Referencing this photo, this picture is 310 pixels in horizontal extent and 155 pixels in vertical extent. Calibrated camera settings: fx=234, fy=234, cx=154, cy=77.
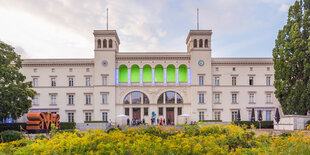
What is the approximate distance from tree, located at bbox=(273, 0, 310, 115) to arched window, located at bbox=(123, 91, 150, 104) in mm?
21103

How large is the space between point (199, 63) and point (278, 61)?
43.0 ft

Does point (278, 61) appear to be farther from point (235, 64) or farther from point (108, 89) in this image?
point (108, 89)

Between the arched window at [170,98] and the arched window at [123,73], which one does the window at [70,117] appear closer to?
the arched window at [123,73]

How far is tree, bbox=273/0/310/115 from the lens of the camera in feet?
94.8

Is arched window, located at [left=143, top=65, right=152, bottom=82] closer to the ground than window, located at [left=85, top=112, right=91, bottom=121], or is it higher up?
higher up

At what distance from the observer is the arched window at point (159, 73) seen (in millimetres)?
42594

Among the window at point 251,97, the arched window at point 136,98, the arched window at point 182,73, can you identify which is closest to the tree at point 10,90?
the arched window at point 136,98

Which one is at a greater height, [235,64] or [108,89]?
[235,64]

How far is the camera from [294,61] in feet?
98.5

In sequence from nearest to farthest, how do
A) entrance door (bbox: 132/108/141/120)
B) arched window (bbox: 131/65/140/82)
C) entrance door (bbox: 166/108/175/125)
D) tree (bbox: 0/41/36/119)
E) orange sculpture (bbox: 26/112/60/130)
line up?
tree (bbox: 0/41/36/119) → orange sculpture (bbox: 26/112/60/130) → entrance door (bbox: 132/108/141/120) → entrance door (bbox: 166/108/175/125) → arched window (bbox: 131/65/140/82)

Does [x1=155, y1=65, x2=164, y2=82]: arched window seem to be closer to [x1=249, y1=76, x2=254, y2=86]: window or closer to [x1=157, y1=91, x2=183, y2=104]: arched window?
[x1=157, y1=91, x2=183, y2=104]: arched window

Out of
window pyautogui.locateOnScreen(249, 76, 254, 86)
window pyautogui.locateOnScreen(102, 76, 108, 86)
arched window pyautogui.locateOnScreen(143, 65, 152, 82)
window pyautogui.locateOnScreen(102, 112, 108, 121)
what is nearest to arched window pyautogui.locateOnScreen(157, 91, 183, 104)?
arched window pyautogui.locateOnScreen(143, 65, 152, 82)

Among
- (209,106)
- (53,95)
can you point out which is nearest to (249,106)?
(209,106)

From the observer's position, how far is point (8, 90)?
1019 inches
